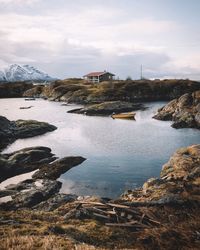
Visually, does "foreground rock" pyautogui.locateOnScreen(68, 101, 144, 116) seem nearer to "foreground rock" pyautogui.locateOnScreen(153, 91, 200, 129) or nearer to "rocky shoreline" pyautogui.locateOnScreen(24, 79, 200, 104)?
"foreground rock" pyautogui.locateOnScreen(153, 91, 200, 129)

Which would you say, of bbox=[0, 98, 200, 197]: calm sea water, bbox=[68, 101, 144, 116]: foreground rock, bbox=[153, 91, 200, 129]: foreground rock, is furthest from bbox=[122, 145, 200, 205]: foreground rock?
bbox=[68, 101, 144, 116]: foreground rock

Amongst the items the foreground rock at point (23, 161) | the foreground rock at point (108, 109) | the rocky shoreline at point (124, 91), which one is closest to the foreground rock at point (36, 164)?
the foreground rock at point (23, 161)

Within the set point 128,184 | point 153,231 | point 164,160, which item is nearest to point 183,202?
point 153,231

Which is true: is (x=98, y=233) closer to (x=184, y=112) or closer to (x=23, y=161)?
(x=23, y=161)

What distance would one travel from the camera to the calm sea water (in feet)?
135

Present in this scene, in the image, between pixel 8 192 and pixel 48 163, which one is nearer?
pixel 8 192

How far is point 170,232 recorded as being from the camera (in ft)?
53.6

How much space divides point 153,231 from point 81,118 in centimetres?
8873

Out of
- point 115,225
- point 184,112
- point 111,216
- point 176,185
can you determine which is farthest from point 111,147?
point 115,225

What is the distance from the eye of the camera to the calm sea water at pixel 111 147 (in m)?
41.3

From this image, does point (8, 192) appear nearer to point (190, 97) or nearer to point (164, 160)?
point (164, 160)

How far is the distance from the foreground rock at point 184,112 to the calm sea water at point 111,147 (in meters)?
4.21

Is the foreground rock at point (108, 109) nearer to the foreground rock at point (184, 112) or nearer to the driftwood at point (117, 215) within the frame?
the foreground rock at point (184, 112)

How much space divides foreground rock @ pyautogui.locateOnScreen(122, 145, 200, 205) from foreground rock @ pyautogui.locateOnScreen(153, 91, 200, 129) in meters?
43.9
